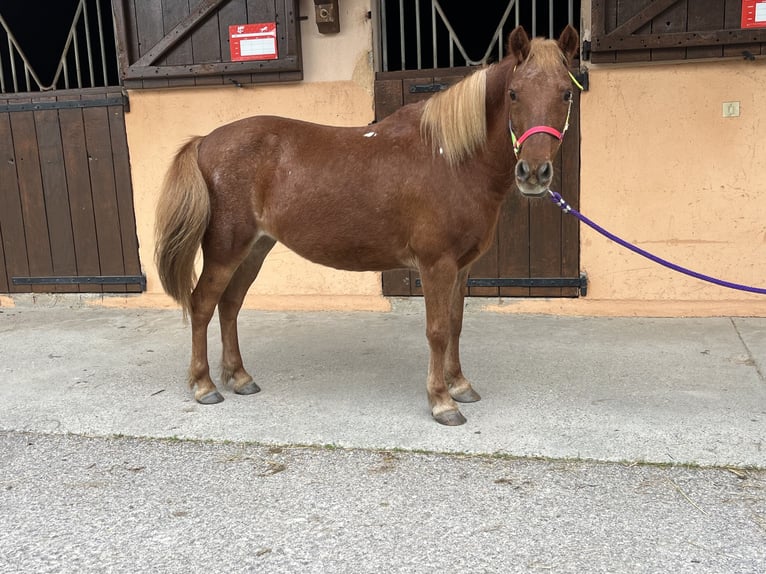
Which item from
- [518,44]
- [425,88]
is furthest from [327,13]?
[518,44]

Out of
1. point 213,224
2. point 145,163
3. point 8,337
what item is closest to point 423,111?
point 213,224

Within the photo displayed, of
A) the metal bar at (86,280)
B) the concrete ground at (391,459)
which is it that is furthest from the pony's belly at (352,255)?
the metal bar at (86,280)

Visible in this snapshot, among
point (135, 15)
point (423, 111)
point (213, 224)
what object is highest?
point (135, 15)

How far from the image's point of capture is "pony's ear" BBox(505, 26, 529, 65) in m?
2.56

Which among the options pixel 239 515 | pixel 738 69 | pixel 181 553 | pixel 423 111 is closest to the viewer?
pixel 181 553

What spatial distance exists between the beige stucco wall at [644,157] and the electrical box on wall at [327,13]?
0.37 feet

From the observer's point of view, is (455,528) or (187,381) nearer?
(455,528)

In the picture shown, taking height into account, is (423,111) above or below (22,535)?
above

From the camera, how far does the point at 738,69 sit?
431 cm

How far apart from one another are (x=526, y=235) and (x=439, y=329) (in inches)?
83.3

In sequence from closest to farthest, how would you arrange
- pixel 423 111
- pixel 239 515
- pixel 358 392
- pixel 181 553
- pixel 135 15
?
pixel 181 553 → pixel 239 515 → pixel 423 111 → pixel 358 392 → pixel 135 15

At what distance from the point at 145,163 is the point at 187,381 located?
246 centimetres

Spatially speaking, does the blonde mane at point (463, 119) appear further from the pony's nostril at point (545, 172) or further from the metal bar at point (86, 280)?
the metal bar at point (86, 280)

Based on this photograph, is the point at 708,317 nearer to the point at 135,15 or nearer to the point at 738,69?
the point at 738,69
